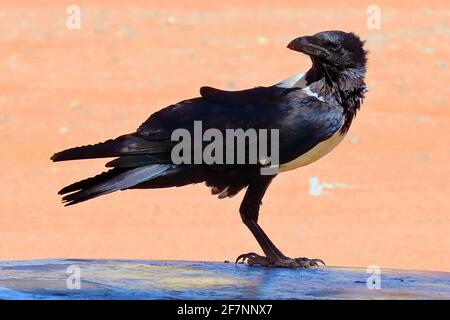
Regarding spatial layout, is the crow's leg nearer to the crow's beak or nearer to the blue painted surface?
the blue painted surface

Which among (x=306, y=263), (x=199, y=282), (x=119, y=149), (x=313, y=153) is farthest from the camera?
(x=313, y=153)

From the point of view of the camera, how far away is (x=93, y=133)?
1543 centimetres

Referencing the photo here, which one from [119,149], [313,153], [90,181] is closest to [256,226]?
[313,153]

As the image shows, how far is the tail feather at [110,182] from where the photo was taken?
21.3 feet

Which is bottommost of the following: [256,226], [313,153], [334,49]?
[256,226]

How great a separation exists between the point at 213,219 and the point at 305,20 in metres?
7.64

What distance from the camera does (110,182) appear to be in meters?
6.62

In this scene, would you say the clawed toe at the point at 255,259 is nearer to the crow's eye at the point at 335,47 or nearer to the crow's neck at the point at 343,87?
the crow's neck at the point at 343,87

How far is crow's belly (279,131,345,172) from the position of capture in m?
6.90

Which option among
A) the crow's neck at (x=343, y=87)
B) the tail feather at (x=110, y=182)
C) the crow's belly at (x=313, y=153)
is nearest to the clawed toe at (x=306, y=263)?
the crow's belly at (x=313, y=153)

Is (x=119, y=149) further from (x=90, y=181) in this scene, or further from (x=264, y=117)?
(x=264, y=117)

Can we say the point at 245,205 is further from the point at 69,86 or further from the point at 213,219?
the point at 69,86

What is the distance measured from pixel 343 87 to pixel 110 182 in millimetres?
1502
